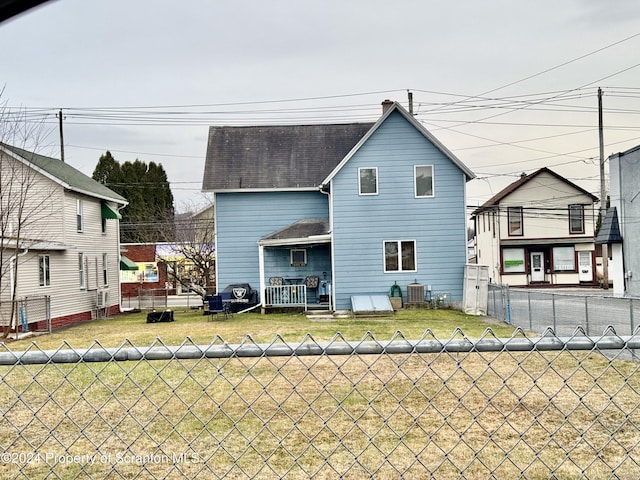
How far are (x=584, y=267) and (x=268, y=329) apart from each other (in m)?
29.3

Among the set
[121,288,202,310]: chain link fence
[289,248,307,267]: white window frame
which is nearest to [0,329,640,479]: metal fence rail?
[289,248,307,267]: white window frame

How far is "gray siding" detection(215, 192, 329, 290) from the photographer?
26484 mm

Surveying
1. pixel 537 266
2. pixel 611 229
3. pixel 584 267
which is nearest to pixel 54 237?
pixel 611 229

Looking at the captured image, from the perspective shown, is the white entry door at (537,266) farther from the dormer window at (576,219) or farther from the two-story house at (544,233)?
the dormer window at (576,219)

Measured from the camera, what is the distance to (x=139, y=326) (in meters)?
21.6

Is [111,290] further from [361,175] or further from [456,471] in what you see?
[456,471]

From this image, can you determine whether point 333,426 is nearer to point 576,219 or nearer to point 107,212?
point 107,212

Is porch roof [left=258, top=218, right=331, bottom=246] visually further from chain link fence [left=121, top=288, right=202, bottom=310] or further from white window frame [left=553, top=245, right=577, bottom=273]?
white window frame [left=553, top=245, right=577, bottom=273]

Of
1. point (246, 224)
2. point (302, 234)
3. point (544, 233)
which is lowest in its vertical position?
point (302, 234)

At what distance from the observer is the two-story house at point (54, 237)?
2109cm

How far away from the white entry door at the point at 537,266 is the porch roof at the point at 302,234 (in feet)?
68.4

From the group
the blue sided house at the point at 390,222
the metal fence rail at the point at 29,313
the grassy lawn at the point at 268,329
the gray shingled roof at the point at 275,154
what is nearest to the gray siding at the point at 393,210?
the blue sided house at the point at 390,222

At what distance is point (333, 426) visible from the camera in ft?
21.6

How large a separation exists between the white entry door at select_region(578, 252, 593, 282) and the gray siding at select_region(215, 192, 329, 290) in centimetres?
2265
